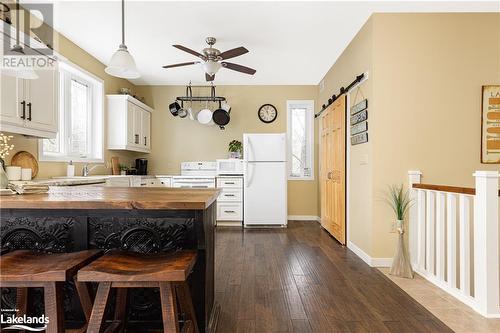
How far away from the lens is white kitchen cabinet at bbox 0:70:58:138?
245 cm

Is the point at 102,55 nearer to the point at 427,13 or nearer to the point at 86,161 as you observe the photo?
the point at 86,161

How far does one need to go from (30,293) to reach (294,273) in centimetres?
216

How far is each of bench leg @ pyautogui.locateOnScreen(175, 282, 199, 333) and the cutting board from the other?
2455mm

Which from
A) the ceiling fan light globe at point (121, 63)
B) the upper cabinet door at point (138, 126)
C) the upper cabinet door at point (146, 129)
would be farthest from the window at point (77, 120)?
the ceiling fan light globe at point (121, 63)

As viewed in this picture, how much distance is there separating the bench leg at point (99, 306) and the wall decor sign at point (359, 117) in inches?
119

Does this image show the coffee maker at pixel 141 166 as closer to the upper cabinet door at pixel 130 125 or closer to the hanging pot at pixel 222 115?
the upper cabinet door at pixel 130 125

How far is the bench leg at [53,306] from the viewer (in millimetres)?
1206

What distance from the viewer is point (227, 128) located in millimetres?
5922

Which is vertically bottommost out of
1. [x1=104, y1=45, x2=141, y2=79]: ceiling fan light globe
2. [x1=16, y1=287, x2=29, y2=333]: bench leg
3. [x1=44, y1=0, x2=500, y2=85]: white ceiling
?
[x1=16, y1=287, x2=29, y2=333]: bench leg

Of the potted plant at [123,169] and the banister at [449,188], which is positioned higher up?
the potted plant at [123,169]

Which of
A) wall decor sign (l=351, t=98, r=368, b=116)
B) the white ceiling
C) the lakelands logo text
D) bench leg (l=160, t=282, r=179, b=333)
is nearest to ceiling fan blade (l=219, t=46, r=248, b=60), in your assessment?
the white ceiling

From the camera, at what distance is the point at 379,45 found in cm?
312

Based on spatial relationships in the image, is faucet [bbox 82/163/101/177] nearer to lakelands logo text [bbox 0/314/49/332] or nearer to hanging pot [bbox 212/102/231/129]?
hanging pot [bbox 212/102/231/129]

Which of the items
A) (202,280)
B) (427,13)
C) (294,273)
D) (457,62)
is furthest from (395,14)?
(202,280)
